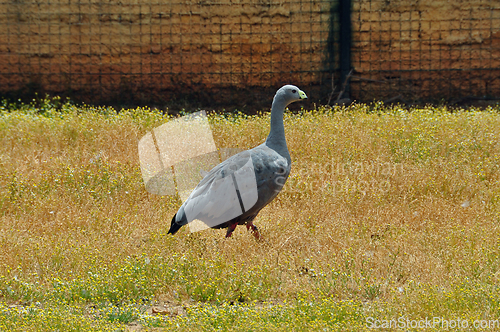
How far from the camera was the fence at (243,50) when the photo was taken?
10086mm

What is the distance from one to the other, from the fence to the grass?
1.89 metres

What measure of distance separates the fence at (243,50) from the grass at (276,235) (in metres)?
1.89

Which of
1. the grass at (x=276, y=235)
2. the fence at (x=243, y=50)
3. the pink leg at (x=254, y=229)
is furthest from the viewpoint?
the fence at (x=243, y=50)

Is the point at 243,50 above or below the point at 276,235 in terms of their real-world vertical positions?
above

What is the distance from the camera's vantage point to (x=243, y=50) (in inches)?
402

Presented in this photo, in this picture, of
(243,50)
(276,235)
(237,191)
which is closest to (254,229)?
(276,235)

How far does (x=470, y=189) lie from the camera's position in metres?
6.22

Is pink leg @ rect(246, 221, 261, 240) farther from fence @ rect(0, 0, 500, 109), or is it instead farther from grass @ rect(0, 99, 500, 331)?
fence @ rect(0, 0, 500, 109)

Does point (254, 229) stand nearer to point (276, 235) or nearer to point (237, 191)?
point (276, 235)

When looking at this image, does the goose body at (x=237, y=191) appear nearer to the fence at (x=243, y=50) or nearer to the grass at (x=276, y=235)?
the grass at (x=276, y=235)

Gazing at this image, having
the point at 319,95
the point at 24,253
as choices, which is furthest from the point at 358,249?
the point at 319,95

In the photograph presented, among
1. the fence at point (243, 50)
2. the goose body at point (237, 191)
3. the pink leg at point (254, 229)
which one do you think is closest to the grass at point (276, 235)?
the pink leg at point (254, 229)

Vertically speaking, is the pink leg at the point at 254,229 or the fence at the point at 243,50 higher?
the fence at the point at 243,50

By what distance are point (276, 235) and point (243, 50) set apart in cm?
564
